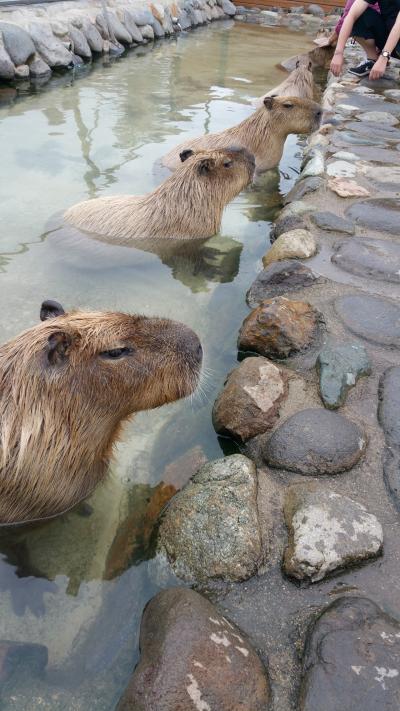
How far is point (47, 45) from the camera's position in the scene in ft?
34.0

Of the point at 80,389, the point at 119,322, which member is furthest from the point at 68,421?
the point at 119,322

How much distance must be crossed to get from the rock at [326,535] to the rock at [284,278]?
1753 mm

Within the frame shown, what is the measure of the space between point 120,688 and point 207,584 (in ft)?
1.40

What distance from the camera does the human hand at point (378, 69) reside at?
8.45 metres

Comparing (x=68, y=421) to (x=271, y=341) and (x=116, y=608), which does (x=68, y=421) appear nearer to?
(x=116, y=608)

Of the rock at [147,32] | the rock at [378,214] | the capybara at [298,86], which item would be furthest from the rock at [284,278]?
the rock at [147,32]

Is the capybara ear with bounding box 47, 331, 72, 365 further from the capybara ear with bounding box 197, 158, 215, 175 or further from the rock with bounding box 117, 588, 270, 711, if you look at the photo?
the capybara ear with bounding box 197, 158, 215, 175

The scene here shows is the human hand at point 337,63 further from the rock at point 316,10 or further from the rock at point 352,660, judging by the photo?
the rock at point 316,10

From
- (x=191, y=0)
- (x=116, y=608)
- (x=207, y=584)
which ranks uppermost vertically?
(x=191, y=0)

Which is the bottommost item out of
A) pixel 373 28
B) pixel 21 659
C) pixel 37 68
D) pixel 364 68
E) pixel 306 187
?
pixel 21 659

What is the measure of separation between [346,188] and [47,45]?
26.5ft

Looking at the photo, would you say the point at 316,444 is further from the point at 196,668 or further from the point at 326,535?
the point at 196,668

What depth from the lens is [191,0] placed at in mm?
18062

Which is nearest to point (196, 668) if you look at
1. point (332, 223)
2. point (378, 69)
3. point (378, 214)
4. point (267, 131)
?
point (332, 223)
